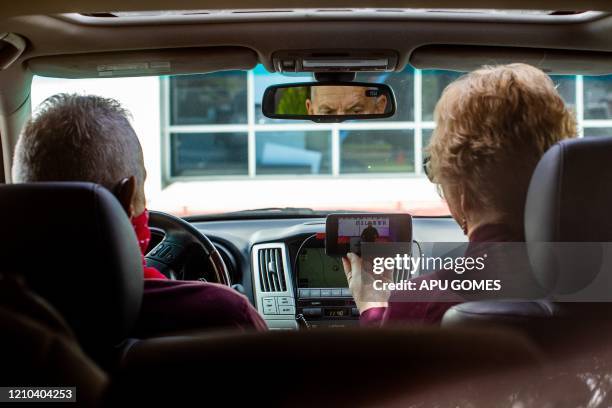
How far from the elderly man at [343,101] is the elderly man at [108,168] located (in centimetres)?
124

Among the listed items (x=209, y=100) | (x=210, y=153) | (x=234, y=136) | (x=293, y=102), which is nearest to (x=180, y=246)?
(x=293, y=102)

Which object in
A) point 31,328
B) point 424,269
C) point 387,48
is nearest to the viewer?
point 31,328

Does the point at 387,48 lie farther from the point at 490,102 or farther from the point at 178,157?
the point at 178,157

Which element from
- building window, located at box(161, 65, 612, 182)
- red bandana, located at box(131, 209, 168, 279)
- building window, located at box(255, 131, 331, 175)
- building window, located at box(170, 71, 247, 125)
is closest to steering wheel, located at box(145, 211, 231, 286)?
red bandana, located at box(131, 209, 168, 279)

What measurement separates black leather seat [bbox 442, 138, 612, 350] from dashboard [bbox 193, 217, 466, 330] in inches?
61.6

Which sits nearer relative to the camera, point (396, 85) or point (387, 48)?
point (387, 48)

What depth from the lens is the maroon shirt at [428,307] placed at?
1.75m

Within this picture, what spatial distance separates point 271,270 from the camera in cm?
369

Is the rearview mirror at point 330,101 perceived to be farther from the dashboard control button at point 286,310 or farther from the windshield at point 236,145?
the windshield at point 236,145

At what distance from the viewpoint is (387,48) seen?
9.55 ft

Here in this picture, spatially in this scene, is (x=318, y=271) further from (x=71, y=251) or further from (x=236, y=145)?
(x=236, y=145)

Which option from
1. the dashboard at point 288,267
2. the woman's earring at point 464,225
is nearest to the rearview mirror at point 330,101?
the dashboard at point 288,267

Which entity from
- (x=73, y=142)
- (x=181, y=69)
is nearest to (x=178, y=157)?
(x=181, y=69)

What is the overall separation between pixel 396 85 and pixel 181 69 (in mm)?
967
